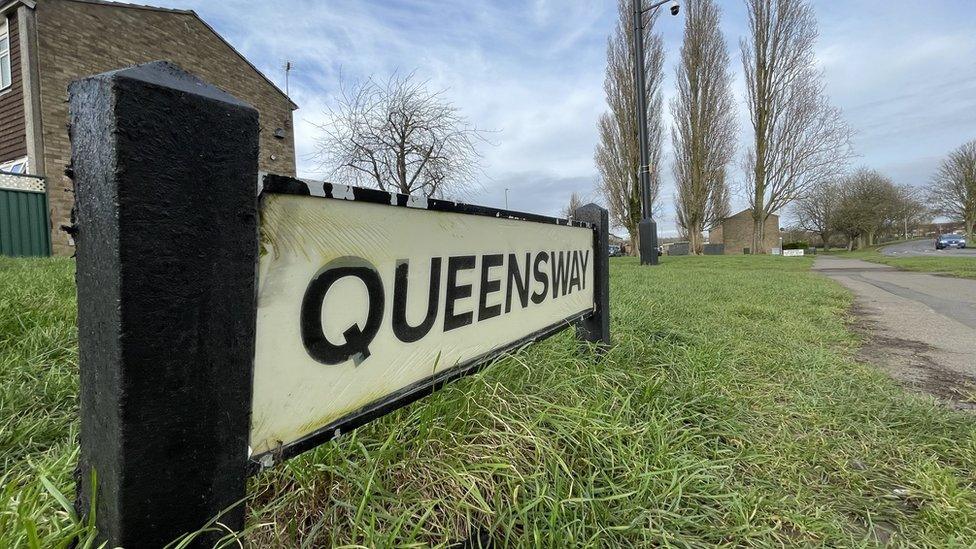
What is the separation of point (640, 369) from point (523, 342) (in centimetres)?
95

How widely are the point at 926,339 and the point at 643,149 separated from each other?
26.5ft

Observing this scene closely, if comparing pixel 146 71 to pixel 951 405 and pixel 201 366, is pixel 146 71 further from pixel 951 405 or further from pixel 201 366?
pixel 951 405

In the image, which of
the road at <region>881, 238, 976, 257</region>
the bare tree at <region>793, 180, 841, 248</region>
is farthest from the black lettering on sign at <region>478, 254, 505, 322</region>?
the bare tree at <region>793, 180, 841, 248</region>

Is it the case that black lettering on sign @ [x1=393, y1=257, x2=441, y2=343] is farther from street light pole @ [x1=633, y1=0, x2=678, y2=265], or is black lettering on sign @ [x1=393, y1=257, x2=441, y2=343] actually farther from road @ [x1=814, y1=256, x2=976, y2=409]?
street light pole @ [x1=633, y1=0, x2=678, y2=265]

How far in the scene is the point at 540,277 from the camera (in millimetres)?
1726

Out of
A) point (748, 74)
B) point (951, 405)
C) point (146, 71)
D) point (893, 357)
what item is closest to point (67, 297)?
point (146, 71)

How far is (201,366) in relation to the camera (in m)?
0.62

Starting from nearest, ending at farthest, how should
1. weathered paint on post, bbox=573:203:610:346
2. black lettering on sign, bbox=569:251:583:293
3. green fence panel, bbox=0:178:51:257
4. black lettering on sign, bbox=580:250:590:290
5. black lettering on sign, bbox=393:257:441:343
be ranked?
black lettering on sign, bbox=393:257:441:343
black lettering on sign, bbox=569:251:583:293
black lettering on sign, bbox=580:250:590:290
weathered paint on post, bbox=573:203:610:346
green fence panel, bbox=0:178:51:257

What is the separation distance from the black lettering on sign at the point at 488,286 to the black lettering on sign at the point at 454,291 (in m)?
0.08

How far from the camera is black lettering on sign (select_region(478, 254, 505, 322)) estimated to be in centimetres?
133

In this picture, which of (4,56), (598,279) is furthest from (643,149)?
(4,56)

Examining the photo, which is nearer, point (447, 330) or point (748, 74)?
point (447, 330)

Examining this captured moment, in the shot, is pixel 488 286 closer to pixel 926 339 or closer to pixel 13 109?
pixel 926 339

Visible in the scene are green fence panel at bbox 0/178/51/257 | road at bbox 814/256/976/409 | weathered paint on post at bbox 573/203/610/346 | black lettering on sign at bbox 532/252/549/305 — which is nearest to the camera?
black lettering on sign at bbox 532/252/549/305
